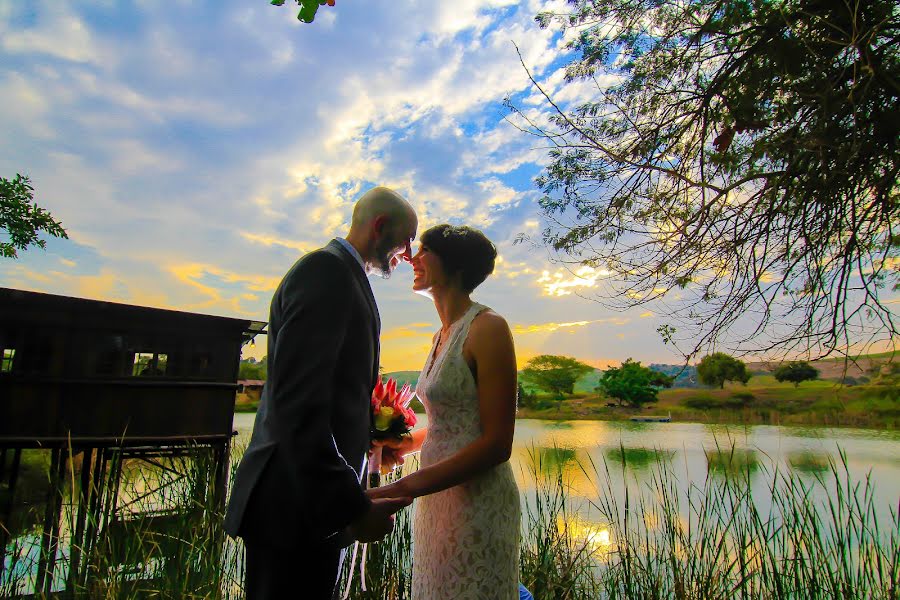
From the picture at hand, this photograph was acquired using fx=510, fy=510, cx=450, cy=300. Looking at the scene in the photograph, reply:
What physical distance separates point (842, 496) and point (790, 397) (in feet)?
96.3

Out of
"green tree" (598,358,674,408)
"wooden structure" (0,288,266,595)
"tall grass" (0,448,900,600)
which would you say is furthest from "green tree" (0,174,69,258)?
"green tree" (598,358,674,408)

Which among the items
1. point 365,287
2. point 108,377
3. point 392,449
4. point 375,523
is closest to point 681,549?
point 392,449

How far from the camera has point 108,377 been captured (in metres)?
10.1

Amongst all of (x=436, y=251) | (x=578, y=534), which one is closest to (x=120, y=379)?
(x=578, y=534)

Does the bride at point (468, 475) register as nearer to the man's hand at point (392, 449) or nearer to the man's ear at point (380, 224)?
the man's hand at point (392, 449)

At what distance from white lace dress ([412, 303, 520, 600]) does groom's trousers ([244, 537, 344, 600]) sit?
0.50 metres

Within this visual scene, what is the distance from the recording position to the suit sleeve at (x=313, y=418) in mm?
1271

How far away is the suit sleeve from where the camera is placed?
4.17 ft

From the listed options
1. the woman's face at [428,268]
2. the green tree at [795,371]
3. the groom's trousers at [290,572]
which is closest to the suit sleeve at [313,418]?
the groom's trousers at [290,572]

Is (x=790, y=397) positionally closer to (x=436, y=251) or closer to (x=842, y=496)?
(x=842, y=496)

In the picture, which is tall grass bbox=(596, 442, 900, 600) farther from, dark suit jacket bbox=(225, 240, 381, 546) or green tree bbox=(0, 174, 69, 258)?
green tree bbox=(0, 174, 69, 258)

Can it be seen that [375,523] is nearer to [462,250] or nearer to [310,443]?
[310,443]

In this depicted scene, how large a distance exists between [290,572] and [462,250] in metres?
1.23


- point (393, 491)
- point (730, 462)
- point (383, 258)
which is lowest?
point (730, 462)
